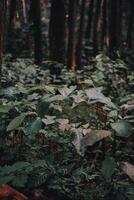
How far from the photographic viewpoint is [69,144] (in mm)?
4668

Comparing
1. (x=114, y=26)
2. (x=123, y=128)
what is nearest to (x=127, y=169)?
(x=123, y=128)

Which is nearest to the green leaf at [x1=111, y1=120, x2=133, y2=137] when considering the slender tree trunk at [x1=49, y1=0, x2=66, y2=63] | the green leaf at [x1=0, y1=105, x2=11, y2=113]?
the green leaf at [x1=0, y1=105, x2=11, y2=113]

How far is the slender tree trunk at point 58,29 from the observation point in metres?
9.06

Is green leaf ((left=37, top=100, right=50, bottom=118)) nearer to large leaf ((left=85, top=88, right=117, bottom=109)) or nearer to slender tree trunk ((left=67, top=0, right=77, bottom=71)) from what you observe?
large leaf ((left=85, top=88, right=117, bottom=109))

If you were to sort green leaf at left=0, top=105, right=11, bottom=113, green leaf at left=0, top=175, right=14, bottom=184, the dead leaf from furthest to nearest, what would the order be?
green leaf at left=0, top=105, right=11, bottom=113
the dead leaf
green leaf at left=0, top=175, right=14, bottom=184

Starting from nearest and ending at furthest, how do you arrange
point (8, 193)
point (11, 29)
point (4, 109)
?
point (8, 193), point (4, 109), point (11, 29)

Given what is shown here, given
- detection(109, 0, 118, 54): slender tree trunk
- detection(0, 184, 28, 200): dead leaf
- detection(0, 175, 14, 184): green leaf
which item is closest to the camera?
detection(0, 175, 14, 184): green leaf

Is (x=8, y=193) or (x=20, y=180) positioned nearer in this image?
(x=20, y=180)

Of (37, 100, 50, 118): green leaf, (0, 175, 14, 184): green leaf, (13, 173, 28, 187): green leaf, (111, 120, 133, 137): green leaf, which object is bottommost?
(13, 173, 28, 187): green leaf

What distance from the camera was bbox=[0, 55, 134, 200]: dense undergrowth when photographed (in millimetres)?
3611

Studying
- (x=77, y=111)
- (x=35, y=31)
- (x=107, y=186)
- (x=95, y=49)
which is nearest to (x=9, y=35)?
(x=95, y=49)

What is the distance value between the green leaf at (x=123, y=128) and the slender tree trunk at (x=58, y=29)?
5.89 meters

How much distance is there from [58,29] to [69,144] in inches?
193

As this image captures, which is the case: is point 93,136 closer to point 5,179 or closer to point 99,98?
point 99,98
